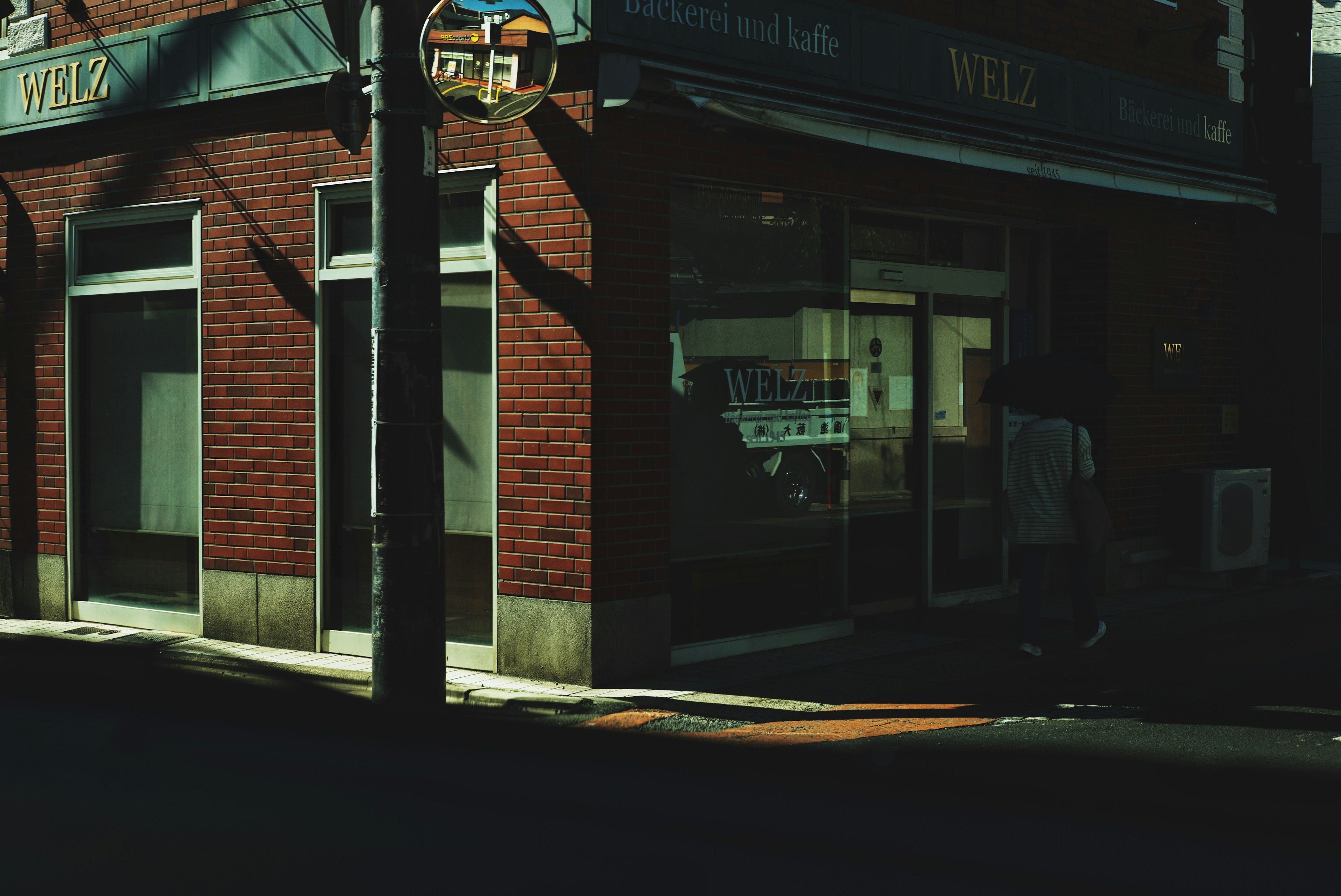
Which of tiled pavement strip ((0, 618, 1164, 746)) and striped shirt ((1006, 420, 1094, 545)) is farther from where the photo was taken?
striped shirt ((1006, 420, 1094, 545))

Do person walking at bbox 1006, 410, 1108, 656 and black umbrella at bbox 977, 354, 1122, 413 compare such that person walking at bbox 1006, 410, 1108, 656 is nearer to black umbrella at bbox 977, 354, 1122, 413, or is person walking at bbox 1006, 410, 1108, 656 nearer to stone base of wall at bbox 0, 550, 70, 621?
black umbrella at bbox 977, 354, 1122, 413

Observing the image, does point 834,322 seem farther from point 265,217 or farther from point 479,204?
point 265,217

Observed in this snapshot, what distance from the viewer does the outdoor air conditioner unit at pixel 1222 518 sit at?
1154 centimetres

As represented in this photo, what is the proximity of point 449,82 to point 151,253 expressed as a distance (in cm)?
408

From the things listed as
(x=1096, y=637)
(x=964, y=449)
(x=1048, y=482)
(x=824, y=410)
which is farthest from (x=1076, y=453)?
(x=964, y=449)

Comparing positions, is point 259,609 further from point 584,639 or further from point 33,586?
point 584,639

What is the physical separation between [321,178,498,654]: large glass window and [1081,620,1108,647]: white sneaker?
3.83 meters

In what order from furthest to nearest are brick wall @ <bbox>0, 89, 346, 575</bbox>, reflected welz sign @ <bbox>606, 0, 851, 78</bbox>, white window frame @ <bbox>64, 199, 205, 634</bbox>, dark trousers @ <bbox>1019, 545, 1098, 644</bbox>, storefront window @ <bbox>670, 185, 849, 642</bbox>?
white window frame @ <bbox>64, 199, 205, 634</bbox>, brick wall @ <bbox>0, 89, 346, 575</bbox>, dark trousers @ <bbox>1019, 545, 1098, 644</bbox>, storefront window @ <bbox>670, 185, 849, 642</bbox>, reflected welz sign @ <bbox>606, 0, 851, 78</bbox>

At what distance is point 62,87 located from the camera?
10.4 m

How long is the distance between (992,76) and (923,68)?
85 cm

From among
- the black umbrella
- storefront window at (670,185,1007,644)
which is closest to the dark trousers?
the black umbrella

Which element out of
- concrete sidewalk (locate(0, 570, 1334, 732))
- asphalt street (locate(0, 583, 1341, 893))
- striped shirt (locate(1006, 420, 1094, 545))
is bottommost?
asphalt street (locate(0, 583, 1341, 893))

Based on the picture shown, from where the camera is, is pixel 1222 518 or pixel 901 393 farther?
pixel 1222 518

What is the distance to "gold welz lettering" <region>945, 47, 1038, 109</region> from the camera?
10031 mm
